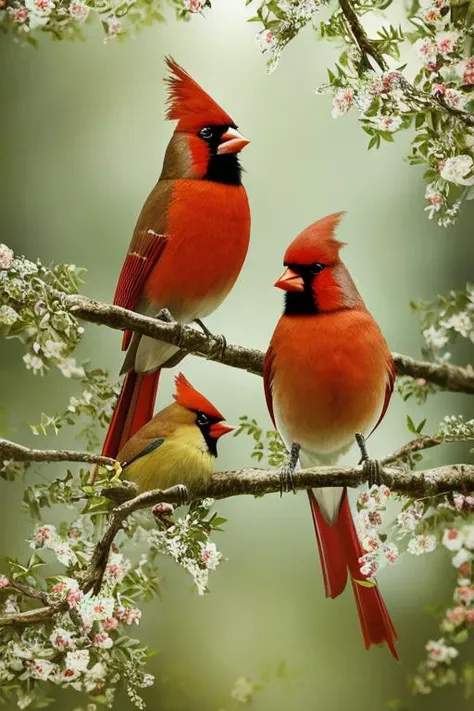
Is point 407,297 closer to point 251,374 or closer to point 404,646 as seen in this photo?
point 251,374

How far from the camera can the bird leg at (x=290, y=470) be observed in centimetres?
218

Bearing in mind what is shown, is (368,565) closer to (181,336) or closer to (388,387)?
(388,387)

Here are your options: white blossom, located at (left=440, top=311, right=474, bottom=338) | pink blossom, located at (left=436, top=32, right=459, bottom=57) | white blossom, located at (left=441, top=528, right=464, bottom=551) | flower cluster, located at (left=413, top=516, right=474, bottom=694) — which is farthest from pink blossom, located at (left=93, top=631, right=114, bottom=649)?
pink blossom, located at (left=436, top=32, right=459, bottom=57)

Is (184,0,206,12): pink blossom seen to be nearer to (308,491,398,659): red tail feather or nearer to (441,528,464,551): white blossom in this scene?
(308,491,398,659): red tail feather

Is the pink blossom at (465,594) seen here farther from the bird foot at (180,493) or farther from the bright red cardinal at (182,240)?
the bright red cardinal at (182,240)

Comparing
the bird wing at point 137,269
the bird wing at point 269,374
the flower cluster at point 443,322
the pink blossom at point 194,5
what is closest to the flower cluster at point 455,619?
the flower cluster at point 443,322

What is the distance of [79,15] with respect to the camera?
2.24 m

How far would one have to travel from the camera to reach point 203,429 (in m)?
2.16

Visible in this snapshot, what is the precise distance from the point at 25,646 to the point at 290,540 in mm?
649

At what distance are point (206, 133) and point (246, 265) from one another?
32 cm

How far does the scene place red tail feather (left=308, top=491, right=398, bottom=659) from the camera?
220 centimetres

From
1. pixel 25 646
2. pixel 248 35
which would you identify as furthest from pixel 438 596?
pixel 248 35

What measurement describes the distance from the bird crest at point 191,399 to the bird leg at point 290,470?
0.18 m

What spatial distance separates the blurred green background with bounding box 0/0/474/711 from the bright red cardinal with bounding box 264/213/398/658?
0.04 m
